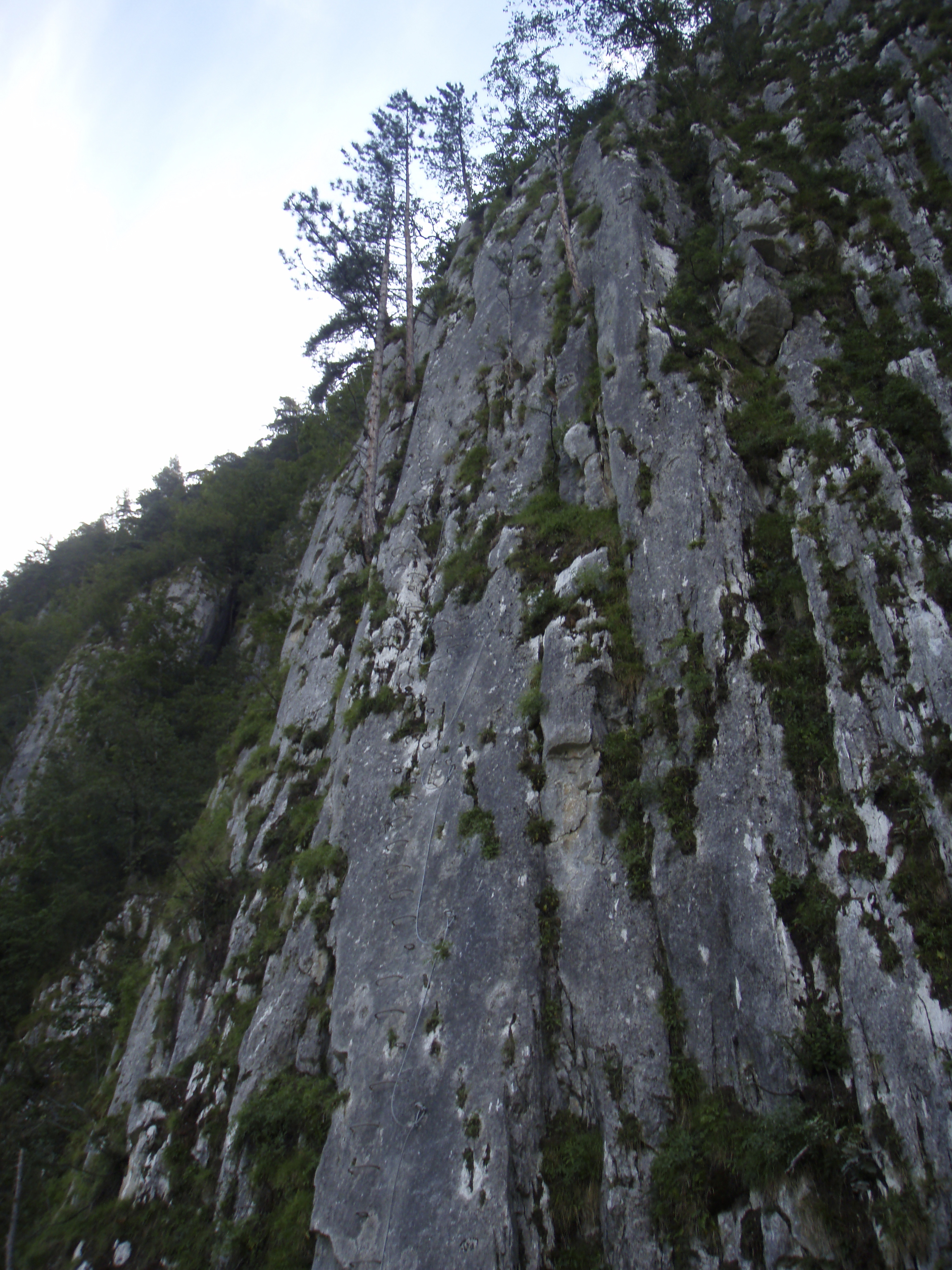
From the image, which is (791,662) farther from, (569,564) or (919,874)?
(569,564)

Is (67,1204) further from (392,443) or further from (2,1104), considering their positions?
(392,443)

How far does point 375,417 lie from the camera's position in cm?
2116

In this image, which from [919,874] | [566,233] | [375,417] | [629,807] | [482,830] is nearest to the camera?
[919,874]

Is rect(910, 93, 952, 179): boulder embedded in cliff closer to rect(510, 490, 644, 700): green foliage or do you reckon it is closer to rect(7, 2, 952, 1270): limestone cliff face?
rect(7, 2, 952, 1270): limestone cliff face

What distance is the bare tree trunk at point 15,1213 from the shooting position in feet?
37.1

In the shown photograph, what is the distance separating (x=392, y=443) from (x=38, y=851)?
17.2 meters

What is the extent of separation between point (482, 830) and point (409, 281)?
23790 millimetres

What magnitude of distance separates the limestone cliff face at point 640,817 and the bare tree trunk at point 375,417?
2.10 m

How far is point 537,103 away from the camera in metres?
26.4

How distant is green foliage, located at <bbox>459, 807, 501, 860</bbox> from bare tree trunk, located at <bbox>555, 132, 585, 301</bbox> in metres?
14.4

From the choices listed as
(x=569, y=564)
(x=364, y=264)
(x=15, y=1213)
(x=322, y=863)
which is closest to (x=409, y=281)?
(x=364, y=264)

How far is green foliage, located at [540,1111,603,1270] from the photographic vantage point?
6750 mm

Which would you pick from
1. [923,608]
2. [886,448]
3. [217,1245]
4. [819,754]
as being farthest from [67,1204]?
[886,448]

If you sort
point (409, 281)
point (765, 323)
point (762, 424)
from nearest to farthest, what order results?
point (762, 424)
point (765, 323)
point (409, 281)
